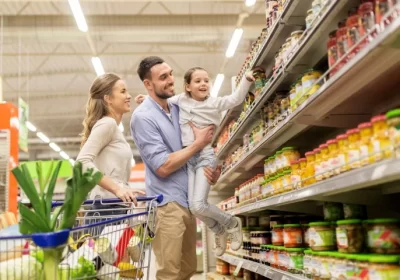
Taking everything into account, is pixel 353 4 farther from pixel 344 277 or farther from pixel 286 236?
pixel 286 236

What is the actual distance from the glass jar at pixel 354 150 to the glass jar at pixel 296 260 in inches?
40.2

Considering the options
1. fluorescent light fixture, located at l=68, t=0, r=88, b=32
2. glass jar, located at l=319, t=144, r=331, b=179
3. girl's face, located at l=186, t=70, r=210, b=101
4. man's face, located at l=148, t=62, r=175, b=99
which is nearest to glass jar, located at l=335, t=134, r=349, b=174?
glass jar, located at l=319, t=144, r=331, b=179

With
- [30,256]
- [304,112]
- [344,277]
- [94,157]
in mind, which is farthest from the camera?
[94,157]

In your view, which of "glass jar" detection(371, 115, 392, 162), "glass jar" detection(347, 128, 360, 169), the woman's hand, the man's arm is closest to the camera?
"glass jar" detection(371, 115, 392, 162)

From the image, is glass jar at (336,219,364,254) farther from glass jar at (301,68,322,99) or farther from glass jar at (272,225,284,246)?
glass jar at (272,225,284,246)

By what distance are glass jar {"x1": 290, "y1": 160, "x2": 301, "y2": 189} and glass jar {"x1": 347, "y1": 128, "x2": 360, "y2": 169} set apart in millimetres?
754

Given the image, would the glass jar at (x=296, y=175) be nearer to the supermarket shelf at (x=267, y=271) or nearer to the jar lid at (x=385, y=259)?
the supermarket shelf at (x=267, y=271)

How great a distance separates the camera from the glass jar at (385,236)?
205 centimetres

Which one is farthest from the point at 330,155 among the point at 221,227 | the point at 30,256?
the point at 221,227

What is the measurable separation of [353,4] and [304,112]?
0.60 meters

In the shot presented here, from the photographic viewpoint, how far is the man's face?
3400mm

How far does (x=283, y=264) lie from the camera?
321 cm

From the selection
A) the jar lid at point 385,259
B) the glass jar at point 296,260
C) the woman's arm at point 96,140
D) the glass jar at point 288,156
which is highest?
the woman's arm at point 96,140

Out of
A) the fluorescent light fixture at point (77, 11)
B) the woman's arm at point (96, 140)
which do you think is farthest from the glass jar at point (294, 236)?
the fluorescent light fixture at point (77, 11)
